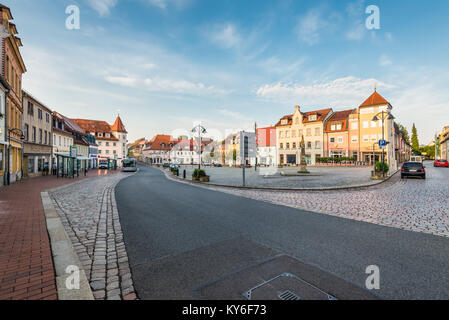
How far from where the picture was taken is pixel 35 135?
86.6ft

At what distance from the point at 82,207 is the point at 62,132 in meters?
33.9

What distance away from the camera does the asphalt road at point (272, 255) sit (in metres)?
3.11

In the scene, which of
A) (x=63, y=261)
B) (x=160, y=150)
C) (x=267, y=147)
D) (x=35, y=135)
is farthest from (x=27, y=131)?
(x=160, y=150)

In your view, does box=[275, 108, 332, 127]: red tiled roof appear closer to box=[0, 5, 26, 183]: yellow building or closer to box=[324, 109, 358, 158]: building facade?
box=[324, 109, 358, 158]: building facade

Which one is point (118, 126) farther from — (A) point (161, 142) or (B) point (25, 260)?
(B) point (25, 260)

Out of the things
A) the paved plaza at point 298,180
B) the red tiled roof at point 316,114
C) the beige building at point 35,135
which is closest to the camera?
the paved plaza at point 298,180

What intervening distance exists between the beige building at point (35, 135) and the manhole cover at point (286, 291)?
28.3 m

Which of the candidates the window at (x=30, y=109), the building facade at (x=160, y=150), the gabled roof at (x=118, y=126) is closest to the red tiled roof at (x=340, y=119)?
the window at (x=30, y=109)

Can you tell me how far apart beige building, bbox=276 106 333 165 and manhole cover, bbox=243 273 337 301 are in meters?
55.3

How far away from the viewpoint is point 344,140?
51875mm

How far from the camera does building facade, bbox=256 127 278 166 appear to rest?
6725cm

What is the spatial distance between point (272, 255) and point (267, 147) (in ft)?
220

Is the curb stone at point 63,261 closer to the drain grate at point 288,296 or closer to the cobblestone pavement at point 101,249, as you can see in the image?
the cobblestone pavement at point 101,249
